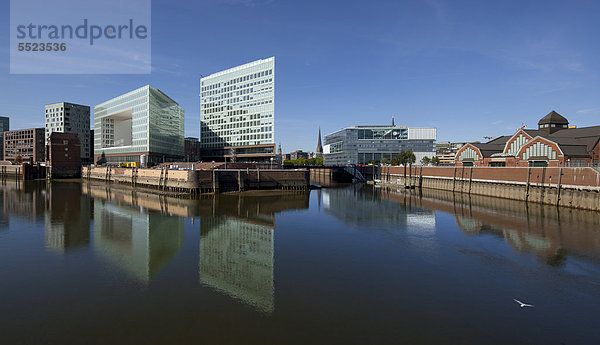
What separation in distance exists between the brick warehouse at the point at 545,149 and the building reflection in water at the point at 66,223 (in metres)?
73.6

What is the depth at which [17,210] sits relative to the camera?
4528 centimetres

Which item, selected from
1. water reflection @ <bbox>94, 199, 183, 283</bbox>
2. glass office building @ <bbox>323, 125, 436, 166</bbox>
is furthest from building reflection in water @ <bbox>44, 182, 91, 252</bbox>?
glass office building @ <bbox>323, 125, 436, 166</bbox>

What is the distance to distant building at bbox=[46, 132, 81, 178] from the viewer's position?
4262 inches

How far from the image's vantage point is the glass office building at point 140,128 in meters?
110

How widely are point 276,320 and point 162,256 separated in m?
13.7

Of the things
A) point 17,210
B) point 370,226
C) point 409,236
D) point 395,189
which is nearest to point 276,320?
point 409,236

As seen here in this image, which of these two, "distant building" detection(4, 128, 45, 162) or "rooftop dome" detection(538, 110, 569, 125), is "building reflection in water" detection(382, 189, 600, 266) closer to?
"rooftop dome" detection(538, 110, 569, 125)

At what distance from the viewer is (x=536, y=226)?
35.5 metres

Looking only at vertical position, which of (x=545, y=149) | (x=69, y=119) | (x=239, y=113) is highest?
(x=69, y=119)

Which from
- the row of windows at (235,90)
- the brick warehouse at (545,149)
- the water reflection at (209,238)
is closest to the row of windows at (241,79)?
the row of windows at (235,90)

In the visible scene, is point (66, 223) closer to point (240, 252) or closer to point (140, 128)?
point (240, 252)

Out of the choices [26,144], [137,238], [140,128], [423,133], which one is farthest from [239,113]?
[26,144]

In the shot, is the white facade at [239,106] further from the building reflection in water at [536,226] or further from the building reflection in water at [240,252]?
the building reflection in water at [536,226]

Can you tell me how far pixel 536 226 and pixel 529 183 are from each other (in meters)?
23.3
